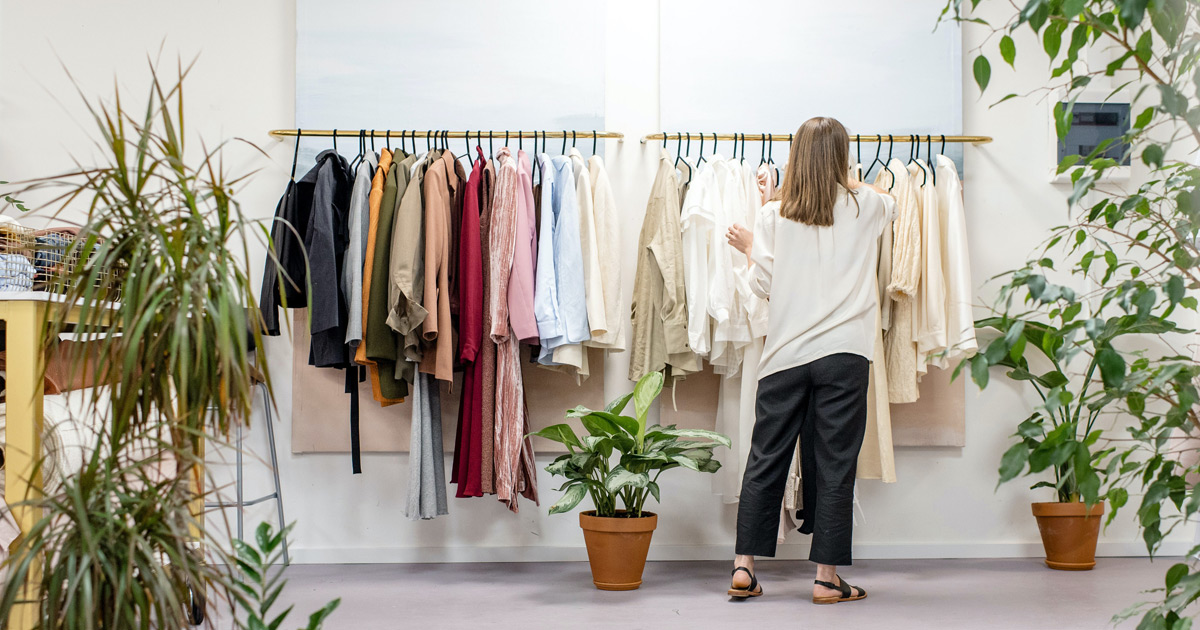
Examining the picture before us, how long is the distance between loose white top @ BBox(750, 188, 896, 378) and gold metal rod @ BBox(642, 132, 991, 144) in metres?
0.73

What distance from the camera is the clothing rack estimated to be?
10.2 feet

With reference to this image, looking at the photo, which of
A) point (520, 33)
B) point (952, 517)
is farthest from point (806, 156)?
point (952, 517)

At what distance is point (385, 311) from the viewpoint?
9.27 feet

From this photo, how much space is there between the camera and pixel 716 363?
119 inches

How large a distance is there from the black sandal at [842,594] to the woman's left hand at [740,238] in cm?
101

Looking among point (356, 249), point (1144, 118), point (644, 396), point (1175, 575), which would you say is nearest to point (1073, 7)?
point (1144, 118)

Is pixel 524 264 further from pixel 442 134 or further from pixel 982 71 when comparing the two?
pixel 982 71

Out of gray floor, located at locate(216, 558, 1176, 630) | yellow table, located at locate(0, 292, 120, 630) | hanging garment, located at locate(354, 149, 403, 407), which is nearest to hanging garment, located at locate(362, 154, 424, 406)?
hanging garment, located at locate(354, 149, 403, 407)

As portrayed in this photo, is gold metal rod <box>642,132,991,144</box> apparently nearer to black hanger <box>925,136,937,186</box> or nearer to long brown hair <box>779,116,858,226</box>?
black hanger <box>925,136,937,186</box>

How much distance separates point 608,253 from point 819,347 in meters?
0.87

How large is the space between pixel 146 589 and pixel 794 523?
7.68 ft

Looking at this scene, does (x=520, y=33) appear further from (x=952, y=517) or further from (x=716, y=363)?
(x=952, y=517)

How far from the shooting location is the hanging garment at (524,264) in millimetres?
2854

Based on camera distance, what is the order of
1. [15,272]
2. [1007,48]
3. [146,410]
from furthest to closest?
[15,272], [146,410], [1007,48]
